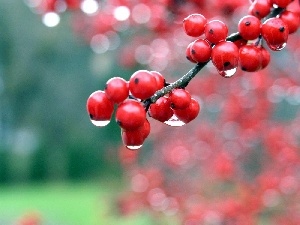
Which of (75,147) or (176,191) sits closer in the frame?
(176,191)

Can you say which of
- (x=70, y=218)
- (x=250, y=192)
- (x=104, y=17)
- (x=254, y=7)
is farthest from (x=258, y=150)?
(x=254, y=7)

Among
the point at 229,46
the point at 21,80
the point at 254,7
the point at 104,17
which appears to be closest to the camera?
the point at 229,46

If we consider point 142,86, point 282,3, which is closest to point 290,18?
point 282,3

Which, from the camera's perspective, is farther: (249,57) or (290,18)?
(290,18)

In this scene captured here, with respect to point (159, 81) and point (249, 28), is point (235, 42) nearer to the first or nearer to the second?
point (249, 28)

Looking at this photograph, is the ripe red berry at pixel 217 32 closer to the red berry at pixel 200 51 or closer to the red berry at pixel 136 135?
the red berry at pixel 200 51

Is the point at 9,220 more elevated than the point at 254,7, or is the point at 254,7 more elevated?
the point at 9,220

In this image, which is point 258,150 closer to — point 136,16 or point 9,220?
point 136,16
